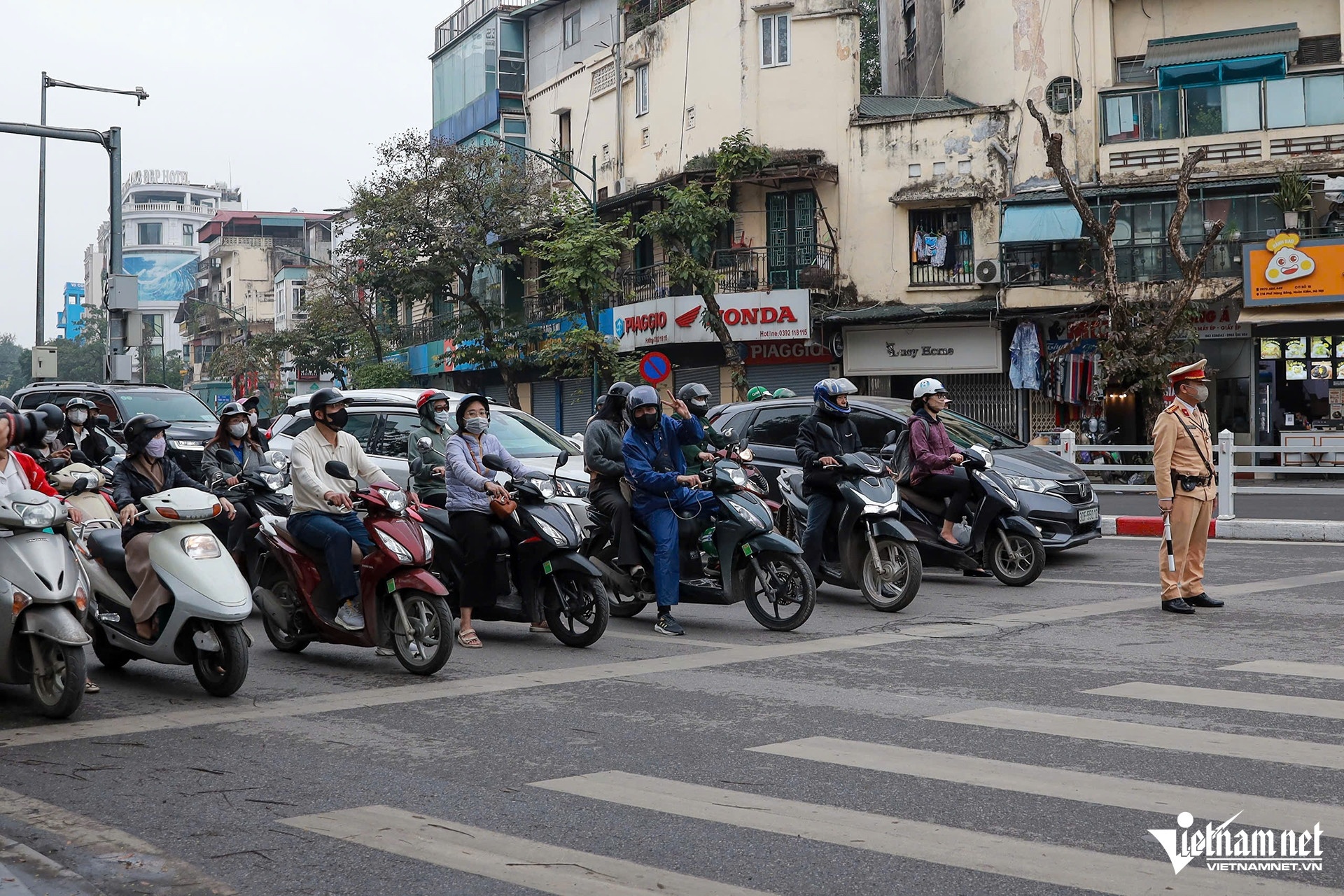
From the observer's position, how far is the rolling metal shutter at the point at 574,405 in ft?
129

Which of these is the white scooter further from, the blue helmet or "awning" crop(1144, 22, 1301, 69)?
"awning" crop(1144, 22, 1301, 69)

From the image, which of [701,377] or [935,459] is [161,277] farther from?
[935,459]

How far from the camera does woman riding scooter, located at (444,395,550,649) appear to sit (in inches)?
350

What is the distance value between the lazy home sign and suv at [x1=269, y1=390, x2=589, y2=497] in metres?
18.4

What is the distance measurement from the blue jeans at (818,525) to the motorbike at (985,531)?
1129 millimetres

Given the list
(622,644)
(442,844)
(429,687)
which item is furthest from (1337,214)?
(442,844)

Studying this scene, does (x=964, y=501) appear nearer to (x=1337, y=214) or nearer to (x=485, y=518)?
(x=485, y=518)

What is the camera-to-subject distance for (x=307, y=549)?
827 centimetres

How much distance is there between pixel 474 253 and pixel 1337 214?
2035 centimetres

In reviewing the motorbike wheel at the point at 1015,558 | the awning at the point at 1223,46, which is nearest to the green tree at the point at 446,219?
the awning at the point at 1223,46

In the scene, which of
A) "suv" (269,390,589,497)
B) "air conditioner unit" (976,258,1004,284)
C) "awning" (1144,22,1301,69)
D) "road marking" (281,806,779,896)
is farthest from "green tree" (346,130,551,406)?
"road marking" (281,806,779,896)

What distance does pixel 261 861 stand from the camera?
14.8 feet

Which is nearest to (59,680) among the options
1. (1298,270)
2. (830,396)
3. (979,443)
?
(830,396)

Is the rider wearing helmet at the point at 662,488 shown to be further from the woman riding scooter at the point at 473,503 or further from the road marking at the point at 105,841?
the road marking at the point at 105,841
